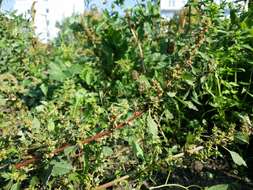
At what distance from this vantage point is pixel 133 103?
4.93 feet

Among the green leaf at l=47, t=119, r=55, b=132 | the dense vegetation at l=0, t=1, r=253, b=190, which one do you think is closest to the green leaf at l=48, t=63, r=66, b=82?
the dense vegetation at l=0, t=1, r=253, b=190

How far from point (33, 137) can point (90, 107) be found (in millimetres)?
829

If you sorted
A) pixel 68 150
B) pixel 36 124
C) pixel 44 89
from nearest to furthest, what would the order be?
pixel 68 150
pixel 36 124
pixel 44 89

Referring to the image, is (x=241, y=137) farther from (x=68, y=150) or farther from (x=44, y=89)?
(x=44, y=89)

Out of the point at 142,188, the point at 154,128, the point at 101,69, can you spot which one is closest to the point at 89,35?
the point at 101,69

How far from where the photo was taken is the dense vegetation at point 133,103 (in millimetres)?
1458

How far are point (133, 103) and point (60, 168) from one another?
29cm

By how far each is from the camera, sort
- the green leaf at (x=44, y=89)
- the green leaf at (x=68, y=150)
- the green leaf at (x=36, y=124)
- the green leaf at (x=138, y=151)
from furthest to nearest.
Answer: the green leaf at (x=44, y=89) → the green leaf at (x=138, y=151) → the green leaf at (x=36, y=124) → the green leaf at (x=68, y=150)

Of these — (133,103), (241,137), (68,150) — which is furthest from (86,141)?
(241,137)

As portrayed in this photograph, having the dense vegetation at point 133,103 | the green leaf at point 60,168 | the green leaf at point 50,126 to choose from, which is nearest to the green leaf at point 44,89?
the dense vegetation at point 133,103

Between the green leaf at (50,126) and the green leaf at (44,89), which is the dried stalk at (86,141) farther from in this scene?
the green leaf at (44,89)

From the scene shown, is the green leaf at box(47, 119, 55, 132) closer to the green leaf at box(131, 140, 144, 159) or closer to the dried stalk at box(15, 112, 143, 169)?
the dried stalk at box(15, 112, 143, 169)

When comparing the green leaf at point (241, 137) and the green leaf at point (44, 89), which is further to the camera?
the green leaf at point (44, 89)

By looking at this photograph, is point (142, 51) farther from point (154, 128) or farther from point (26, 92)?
point (154, 128)
